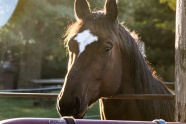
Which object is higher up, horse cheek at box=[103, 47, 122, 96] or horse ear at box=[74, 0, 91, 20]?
horse ear at box=[74, 0, 91, 20]

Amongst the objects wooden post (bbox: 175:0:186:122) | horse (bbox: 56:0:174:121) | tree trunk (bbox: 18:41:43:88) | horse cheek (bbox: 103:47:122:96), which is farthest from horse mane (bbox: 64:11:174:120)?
tree trunk (bbox: 18:41:43:88)

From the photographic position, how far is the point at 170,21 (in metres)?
19.5

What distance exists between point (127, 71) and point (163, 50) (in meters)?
15.6

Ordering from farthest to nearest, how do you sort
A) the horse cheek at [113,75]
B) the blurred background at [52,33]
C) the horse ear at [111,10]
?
the blurred background at [52,33]
the horse ear at [111,10]
the horse cheek at [113,75]

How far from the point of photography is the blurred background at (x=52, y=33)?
19141mm

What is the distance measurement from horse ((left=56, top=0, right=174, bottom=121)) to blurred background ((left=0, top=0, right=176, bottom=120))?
472 inches

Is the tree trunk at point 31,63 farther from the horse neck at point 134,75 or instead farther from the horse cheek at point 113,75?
the horse cheek at point 113,75

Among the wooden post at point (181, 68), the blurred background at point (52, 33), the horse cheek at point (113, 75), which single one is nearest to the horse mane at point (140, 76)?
the horse cheek at point (113, 75)

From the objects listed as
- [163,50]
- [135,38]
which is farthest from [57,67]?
[135,38]

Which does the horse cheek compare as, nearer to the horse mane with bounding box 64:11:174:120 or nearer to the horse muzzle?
the horse mane with bounding box 64:11:174:120

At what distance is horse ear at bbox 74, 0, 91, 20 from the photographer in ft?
13.6

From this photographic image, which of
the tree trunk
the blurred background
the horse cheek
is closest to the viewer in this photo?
the horse cheek

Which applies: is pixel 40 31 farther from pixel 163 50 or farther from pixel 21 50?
pixel 163 50

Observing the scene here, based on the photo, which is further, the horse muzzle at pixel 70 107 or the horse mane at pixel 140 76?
the horse mane at pixel 140 76
